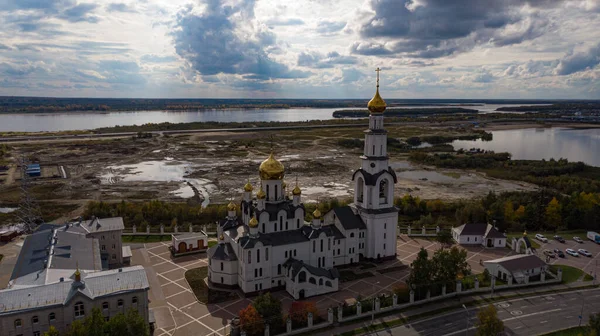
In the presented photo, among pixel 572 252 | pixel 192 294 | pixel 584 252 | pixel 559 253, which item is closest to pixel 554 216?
pixel 584 252

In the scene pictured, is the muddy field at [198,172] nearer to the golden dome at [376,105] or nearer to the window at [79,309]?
the golden dome at [376,105]

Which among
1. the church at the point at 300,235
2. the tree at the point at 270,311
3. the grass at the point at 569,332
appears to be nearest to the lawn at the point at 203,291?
the church at the point at 300,235

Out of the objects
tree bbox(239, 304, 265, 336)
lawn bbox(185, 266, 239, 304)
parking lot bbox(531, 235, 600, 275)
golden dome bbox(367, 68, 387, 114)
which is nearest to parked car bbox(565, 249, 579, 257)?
parking lot bbox(531, 235, 600, 275)

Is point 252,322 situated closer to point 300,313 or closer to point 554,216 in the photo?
point 300,313

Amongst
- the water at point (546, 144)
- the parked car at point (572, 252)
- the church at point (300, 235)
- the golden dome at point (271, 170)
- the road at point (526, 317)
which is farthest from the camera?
the water at point (546, 144)

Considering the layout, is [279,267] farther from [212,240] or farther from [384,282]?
[212,240]

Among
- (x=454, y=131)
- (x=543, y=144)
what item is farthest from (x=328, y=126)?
(x=543, y=144)
